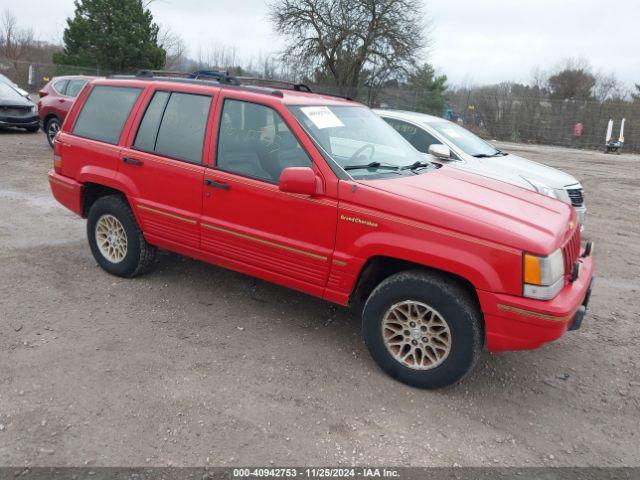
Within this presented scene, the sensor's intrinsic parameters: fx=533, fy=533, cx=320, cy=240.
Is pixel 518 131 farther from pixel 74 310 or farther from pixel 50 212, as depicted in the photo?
pixel 74 310

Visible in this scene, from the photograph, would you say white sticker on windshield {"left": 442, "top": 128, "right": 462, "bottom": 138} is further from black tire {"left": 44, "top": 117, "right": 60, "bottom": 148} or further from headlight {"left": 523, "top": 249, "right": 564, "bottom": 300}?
black tire {"left": 44, "top": 117, "right": 60, "bottom": 148}

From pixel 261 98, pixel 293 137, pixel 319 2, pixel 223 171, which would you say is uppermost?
pixel 319 2

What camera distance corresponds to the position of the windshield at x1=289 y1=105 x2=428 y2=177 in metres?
3.86

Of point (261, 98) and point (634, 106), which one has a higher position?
point (634, 106)

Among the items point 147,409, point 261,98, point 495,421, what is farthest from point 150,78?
point 495,421

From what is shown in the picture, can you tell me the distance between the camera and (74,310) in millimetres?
4367

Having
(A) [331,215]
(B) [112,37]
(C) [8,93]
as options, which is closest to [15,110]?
(C) [8,93]

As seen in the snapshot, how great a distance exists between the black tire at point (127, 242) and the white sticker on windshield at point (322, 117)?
191 centimetres

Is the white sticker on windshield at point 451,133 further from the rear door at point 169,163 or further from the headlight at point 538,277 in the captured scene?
the headlight at point 538,277

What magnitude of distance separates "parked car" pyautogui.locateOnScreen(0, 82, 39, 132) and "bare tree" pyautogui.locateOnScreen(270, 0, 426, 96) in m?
18.7

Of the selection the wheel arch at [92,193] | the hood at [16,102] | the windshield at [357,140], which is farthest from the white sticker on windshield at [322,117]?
the hood at [16,102]

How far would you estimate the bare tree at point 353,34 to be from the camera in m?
29.8

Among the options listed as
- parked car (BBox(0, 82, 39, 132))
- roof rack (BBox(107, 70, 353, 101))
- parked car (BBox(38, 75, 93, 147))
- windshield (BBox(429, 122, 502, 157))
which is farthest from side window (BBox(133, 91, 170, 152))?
parked car (BBox(0, 82, 39, 132))

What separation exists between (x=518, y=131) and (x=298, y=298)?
24537 mm
